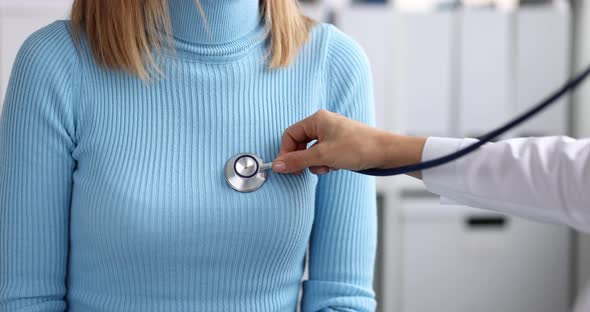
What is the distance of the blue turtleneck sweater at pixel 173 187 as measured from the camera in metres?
0.97

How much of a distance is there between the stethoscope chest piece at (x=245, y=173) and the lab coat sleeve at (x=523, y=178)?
0.73 feet

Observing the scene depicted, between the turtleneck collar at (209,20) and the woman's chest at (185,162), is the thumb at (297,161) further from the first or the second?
the turtleneck collar at (209,20)

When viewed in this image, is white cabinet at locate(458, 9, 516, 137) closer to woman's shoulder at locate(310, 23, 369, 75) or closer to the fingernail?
woman's shoulder at locate(310, 23, 369, 75)

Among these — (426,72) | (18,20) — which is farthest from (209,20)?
(426,72)

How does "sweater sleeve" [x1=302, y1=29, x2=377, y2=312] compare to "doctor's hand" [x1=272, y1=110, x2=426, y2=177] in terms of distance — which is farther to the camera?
"sweater sleeve" [x1=302, y1=29, x2=377, y2=312]

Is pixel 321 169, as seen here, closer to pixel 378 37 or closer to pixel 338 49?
pixel 338 49

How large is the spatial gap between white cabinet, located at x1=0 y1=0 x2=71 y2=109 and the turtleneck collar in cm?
136

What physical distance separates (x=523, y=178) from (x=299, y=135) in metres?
0.28

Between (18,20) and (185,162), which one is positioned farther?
(18,20)

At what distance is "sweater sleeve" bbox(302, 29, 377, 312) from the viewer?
3.51ft

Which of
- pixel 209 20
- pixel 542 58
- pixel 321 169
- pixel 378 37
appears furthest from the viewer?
pixel 542 58

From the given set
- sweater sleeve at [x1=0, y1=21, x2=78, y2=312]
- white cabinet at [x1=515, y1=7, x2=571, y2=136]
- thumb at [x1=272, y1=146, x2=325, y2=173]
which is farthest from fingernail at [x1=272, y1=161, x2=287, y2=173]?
white cabinet at [x1=515, y1=7, x2=571, y2=136]

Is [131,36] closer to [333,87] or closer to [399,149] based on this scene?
[333,87]

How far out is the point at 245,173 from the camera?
990 mm
